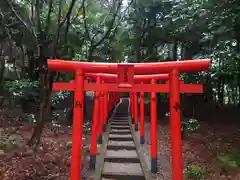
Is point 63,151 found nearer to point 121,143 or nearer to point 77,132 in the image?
point 121,143

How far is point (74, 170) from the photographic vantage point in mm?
4051

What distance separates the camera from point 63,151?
712 cm

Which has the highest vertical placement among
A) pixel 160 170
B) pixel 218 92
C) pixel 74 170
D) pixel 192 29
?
pixel 192 29

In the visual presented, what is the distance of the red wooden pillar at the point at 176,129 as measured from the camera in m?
3.78

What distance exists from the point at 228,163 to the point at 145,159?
6.68 ft

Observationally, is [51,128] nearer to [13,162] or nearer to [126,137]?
[126,137]

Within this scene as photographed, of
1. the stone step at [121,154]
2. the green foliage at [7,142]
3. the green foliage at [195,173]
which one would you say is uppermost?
the green foliage at [7,142]

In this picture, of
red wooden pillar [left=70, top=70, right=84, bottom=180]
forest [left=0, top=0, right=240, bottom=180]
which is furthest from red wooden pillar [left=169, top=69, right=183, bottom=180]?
forest [left=0, top=0, right=240, bottom=180]

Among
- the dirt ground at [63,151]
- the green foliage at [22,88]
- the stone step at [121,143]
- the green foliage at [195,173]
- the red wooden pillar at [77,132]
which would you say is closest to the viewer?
the red wooden pillar at [77,132]

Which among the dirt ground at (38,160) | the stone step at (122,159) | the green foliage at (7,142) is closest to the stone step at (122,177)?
the dirt ground at (38,160)

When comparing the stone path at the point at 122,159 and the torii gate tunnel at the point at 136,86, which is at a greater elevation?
the torii gate tunnel at the point at 136,86

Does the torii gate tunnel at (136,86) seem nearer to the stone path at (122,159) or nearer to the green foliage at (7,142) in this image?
the stone path at (122,159)

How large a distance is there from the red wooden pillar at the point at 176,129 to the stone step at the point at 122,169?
227cm

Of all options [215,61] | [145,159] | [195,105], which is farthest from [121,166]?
[195,105]
